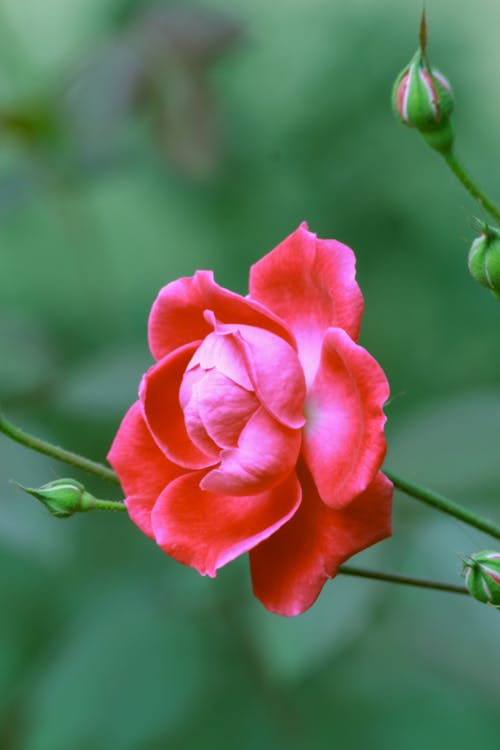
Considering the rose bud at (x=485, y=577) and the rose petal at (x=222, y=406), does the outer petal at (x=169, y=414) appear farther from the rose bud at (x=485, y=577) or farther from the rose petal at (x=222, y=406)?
the rose bud at (x=485, y=577)

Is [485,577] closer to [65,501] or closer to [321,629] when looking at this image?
[65,501]

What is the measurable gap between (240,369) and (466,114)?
192cm

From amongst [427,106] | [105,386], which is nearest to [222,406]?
[427,106]

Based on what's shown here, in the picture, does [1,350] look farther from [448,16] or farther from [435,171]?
[448,16]

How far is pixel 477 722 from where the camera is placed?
1.63m

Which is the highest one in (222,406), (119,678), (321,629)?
(222,406)

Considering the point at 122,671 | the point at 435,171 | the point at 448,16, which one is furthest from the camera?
the point at 448,16

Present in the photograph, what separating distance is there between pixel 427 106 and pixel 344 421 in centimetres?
26

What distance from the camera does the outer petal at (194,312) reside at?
0.80m

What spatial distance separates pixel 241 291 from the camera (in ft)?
7.38

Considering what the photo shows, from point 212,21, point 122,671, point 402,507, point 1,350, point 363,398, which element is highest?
point 212,21

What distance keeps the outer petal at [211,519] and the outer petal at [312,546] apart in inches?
0.8

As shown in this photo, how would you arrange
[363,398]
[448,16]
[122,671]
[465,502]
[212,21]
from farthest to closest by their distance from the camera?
[448,16] < [212,21] < [122,671] < [465,502] < [363,398]

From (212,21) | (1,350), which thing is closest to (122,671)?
(1,350)
